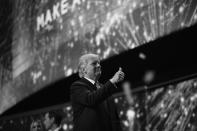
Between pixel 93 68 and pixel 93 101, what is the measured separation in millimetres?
177

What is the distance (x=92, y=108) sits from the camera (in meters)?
1.64

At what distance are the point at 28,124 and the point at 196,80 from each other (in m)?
1.96

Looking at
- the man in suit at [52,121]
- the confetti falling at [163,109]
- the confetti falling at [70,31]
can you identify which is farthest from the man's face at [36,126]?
the confetti falling at [163,109]

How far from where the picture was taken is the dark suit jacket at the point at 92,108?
1589 mm

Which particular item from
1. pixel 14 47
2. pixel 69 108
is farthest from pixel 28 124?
pixel 14 47

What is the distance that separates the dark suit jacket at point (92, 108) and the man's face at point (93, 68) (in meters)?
0.04

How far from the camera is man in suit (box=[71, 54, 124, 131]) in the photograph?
1.59m

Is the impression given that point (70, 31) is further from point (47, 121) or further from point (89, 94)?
point (89, 94)

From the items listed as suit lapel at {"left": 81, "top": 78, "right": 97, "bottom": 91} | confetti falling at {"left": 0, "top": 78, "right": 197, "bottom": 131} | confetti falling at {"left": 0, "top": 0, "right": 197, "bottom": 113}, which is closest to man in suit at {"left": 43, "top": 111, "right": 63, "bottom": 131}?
confetti falling at {"left": 0, "top": 0, "right": 197, "bottom": 113}

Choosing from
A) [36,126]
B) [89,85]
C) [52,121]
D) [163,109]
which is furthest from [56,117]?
[89,85]

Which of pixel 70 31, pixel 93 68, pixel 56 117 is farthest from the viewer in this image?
pixel 56 117

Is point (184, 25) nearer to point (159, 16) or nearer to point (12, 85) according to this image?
point (159, 16)

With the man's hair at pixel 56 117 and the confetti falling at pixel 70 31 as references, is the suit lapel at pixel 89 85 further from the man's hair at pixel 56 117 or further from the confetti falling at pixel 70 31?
the man's hair at pixel 56 117

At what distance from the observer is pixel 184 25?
212cm
